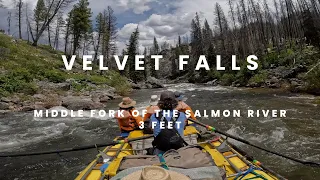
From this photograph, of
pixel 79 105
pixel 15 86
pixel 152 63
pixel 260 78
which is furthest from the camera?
pixel 152 63

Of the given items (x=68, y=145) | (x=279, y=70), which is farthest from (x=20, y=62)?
(x=279, y=70)

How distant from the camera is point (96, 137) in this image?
10.2 metres

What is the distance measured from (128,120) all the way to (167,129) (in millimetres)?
3060

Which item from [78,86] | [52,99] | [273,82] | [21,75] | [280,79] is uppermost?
[21,75]

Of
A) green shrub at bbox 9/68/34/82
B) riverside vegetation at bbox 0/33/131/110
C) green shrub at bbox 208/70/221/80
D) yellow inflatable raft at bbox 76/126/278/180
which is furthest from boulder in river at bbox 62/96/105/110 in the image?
green shrub at bbox 208/70/221/80

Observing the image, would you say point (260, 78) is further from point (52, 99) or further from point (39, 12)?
point (39, 12)

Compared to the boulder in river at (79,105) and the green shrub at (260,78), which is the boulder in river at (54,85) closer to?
the boulder in river at (79,105)

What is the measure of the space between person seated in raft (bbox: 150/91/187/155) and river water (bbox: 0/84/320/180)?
2.52 m

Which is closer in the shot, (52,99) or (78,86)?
(52,99)

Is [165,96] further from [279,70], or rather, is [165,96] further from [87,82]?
[279,70]

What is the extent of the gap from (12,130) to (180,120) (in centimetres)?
936

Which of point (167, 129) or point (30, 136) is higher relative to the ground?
point (167, 129)

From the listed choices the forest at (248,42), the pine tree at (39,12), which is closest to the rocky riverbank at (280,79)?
the forest at (248,42)

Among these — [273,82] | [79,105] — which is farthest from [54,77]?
[273,82]
